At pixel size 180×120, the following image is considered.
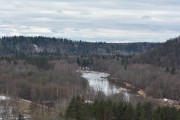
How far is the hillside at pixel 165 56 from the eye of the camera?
11581cm

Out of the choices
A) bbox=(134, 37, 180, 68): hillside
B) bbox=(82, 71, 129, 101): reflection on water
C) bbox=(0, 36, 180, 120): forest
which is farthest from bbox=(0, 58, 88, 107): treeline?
bbox=(134, 37, 180, 68): hillside

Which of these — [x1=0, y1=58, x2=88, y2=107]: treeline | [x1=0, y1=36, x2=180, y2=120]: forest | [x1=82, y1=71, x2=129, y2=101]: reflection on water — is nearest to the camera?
[x1=0, y1=36, x2=180, y2=120]: forest

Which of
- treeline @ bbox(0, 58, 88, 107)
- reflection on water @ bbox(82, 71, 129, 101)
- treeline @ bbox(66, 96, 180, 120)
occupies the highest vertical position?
treeline @ bbox(66, 96, 180, 120)

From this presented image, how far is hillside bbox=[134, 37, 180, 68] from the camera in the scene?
116 metres

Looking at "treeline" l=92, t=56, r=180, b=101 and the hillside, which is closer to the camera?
"treeline" l=92, t=56, r=180, b=101

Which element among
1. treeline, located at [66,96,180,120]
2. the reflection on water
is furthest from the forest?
the reflection on water

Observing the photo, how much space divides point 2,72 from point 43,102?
75.2ft

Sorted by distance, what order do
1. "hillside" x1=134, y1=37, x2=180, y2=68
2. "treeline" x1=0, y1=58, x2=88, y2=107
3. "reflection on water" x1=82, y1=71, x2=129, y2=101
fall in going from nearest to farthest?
"treeline" x1=0, y1=58, x2=88, y2=107
"reflection on water" x1=82, y1=71, x2=129, y2=101
"hillside" x1=134, y1=37, x2=180, y2=68

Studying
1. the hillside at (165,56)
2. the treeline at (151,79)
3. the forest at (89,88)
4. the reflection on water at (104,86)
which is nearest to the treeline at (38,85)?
the forest at (89,88)

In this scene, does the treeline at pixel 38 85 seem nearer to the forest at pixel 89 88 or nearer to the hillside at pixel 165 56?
the forest at pixel 89 88

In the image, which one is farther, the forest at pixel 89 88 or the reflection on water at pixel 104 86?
the reflection on water at pixel 104 86

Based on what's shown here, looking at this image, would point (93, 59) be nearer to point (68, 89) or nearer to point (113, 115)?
point (68, 89)

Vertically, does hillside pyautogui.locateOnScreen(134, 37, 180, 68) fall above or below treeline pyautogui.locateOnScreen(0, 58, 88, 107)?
above

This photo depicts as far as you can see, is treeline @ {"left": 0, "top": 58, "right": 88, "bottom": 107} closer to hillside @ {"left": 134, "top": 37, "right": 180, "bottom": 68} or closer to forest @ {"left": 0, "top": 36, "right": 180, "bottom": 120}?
forest @ {"left": 0, "top": 36, "right": 180, "bottom": 120}
